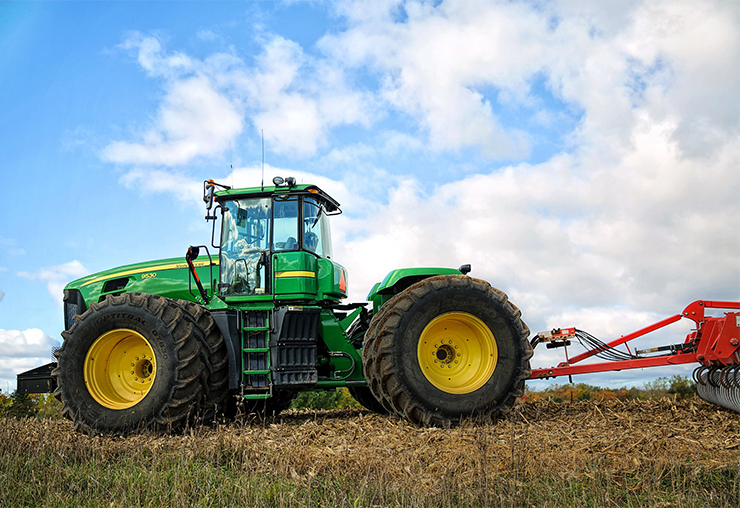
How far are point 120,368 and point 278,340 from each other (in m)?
2.08

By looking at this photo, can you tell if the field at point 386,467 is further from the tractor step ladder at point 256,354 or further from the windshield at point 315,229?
the windshield at point 315,229

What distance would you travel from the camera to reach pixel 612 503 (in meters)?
4.17

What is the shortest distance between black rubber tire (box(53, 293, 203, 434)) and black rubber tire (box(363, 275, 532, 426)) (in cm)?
216

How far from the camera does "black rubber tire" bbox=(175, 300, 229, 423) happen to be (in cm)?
704

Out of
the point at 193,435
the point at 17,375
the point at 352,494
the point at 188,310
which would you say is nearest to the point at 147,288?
the point at 188,310

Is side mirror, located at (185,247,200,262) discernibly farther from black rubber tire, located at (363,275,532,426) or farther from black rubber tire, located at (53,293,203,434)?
black rubber tire, located at (363,275,532,426)

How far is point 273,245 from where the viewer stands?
25.3 feet

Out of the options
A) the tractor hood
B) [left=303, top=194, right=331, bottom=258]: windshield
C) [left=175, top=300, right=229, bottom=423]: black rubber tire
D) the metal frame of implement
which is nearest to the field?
[left=175, top=300, right=229, bottom=423]: black rubber tire

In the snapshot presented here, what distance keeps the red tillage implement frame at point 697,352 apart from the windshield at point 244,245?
12.8ft

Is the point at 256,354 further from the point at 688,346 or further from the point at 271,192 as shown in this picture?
the point at 688,346

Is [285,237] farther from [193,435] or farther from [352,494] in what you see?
[352,494]

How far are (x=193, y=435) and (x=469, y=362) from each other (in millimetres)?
3320

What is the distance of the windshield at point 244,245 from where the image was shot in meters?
7.72

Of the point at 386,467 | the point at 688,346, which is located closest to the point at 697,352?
the point at 688,346
